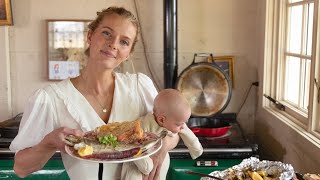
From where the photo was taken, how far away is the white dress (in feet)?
4.21

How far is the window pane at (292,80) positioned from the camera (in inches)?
94.0

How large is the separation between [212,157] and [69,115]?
120cm

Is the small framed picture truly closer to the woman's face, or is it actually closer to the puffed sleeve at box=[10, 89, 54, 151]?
the woman's face

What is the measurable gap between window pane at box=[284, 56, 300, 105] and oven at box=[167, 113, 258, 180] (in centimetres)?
42

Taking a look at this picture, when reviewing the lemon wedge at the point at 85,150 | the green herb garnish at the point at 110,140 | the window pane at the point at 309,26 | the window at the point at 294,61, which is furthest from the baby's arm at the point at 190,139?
the window pane at the point at 309,26

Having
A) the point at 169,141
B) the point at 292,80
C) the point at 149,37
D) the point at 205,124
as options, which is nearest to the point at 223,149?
the point at 205,124

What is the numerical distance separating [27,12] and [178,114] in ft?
6.23

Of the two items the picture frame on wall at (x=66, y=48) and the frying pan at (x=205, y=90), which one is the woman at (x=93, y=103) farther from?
the picture frame on wall at (x=66, y=48)

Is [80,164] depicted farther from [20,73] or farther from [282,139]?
[20,73]

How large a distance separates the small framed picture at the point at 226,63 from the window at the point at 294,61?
1.02 feet

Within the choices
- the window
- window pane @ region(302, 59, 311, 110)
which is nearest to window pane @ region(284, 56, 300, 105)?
the window

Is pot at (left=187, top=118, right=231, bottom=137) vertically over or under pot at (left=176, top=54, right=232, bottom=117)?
under

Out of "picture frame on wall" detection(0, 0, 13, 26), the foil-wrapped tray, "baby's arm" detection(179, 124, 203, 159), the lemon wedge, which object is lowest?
the foil-wrapped tray

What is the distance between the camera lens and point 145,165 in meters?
1.32
